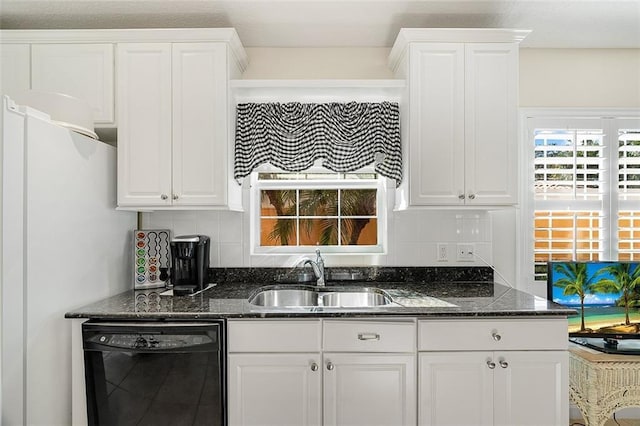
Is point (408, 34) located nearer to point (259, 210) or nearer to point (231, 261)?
point (259, 210)

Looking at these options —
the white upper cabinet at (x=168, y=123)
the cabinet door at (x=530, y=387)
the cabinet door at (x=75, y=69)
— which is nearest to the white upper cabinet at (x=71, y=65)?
the cabinet door at (x=75, y=69)

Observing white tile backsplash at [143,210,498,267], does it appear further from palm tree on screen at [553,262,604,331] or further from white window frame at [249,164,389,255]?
palm tree on screen at [553,262,604,331]

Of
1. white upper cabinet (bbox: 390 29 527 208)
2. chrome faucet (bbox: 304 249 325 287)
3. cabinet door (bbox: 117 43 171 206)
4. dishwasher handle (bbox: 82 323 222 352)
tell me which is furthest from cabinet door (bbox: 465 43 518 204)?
cabinet door (bbox: 117 43 171 206)

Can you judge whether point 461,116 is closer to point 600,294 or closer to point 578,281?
point 578,281

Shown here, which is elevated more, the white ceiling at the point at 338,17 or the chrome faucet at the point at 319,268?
the white ceiling at the point at 338,17

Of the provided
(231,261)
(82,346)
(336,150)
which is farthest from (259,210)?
(82,346)

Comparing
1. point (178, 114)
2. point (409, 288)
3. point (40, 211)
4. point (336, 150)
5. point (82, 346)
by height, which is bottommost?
point (82, 346)

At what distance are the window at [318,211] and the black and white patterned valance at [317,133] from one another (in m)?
0.25

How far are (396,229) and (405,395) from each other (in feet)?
3.54

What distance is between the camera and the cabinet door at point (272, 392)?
1.89m

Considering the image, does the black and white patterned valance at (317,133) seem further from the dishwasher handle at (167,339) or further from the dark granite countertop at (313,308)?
the dishwasher handle at (167,339)

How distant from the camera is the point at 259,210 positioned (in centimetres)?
278

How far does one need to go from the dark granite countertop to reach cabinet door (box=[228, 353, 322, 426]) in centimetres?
22

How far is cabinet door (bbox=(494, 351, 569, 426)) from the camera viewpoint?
1.91m
